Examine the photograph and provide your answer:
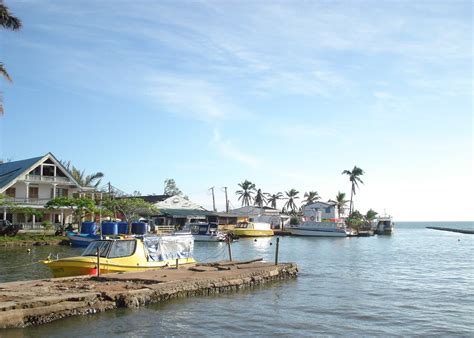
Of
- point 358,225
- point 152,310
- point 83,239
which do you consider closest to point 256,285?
point 152,310

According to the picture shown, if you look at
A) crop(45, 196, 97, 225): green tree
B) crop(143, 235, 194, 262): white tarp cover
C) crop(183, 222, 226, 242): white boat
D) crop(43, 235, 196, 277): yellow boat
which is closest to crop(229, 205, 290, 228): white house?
crop(183, 222, 226, 242): white boat

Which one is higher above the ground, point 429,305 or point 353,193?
point 353,193

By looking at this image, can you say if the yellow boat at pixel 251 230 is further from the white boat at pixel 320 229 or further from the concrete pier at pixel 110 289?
the concrete pier at pixel 110 289

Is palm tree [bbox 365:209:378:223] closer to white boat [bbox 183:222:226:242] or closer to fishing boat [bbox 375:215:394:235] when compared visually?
fishing boat [bbox 375:215:394:235]

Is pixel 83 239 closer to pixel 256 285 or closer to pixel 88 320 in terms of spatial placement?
pixel 256 285

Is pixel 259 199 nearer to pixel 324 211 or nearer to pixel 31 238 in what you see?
pixel 324 211

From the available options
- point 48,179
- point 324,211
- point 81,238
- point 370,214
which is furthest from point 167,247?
point 370,214

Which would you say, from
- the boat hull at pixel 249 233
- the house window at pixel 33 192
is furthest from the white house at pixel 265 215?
the house window at pixel 33 192

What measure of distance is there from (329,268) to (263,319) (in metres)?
19.7

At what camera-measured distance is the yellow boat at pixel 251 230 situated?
85.6 meters

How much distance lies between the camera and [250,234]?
85.8m

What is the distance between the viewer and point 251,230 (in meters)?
86.4

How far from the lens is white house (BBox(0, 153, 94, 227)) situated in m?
61.2

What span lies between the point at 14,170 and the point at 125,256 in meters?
45.8
